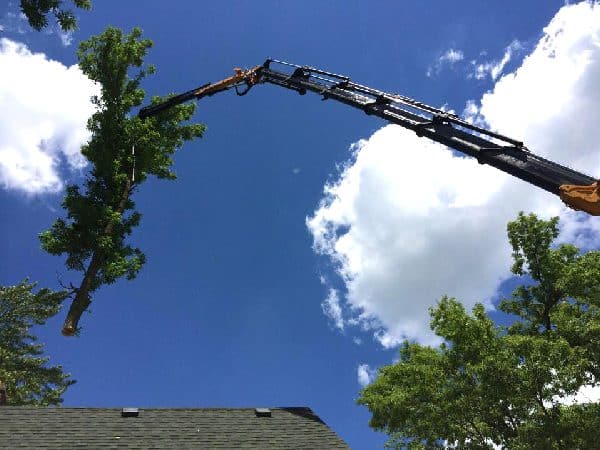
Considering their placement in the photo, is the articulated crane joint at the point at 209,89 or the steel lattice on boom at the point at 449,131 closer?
the steel lattice on boom at the point at 449,131

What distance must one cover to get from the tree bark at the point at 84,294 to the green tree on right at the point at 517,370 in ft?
40.6

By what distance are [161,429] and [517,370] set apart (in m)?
11.2

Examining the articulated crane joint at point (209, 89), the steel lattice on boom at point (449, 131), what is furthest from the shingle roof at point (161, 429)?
the articulated crane joint at point (209, 89)

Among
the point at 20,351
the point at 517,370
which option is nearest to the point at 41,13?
the point at 517,370

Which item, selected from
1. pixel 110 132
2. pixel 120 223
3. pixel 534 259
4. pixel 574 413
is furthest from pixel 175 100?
pixel 574 413

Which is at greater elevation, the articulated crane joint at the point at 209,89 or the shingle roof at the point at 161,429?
the articulated crane joint at the point at 209,89

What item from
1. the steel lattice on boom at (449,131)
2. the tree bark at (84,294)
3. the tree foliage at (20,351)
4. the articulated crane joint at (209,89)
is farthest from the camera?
the tree foliage at (20,351)

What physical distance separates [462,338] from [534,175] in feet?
31.0

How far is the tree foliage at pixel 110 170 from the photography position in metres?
15.7

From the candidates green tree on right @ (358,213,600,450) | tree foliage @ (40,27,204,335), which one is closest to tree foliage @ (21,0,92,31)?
tree foliage @ (40,27,204,335)

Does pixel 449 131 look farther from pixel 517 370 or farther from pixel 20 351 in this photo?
pixel 20 351

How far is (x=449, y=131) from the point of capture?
1162cm

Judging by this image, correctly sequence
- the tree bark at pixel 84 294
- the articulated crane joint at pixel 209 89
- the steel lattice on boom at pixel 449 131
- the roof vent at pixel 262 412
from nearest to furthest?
1. the steel lattice on boom at pixel 449 131
2. the roof vent at pixel 262 412
3. the tree bark at pixel 84 294
4. the articulated crane joint at pixel 209 89

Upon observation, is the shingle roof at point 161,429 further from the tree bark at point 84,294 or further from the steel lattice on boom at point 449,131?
the steel lattice on boom at point 449,131
